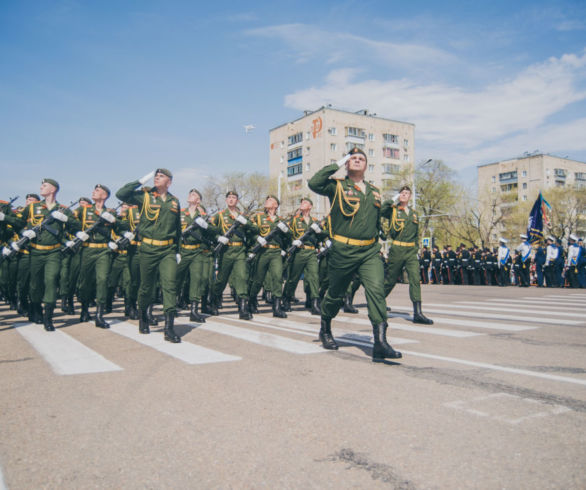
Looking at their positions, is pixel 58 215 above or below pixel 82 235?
above

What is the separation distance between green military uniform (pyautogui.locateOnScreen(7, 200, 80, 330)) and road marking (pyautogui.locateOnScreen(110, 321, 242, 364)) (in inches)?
48.3

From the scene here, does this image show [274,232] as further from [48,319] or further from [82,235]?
[48,319]

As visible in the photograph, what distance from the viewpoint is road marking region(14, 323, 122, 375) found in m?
5.08

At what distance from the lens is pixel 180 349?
20.1 feet

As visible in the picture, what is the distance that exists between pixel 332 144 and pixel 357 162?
70759 millimetres

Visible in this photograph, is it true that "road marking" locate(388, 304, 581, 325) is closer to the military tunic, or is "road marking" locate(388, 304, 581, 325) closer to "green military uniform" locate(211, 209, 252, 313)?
"green military uniform" locate(211, 209, 252, 313)

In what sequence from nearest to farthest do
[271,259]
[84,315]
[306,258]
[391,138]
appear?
[84,315] → [271,259] → [306,258] → [391,138]

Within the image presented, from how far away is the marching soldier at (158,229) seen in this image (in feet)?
23.2

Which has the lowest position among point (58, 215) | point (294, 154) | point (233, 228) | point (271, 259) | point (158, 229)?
point (271, 259)

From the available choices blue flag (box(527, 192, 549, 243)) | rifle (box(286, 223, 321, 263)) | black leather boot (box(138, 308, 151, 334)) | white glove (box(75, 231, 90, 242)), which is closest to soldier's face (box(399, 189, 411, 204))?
rifle (box(286, 223, 321, 263))

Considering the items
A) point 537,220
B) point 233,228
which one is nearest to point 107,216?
point 233,228

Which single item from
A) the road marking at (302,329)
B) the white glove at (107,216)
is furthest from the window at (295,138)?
the white glove at (107,216)

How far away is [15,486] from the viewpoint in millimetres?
2494

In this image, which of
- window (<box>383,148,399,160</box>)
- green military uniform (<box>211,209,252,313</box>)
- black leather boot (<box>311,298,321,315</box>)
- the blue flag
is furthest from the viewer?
window (<box>383,148,399,160</box>)
